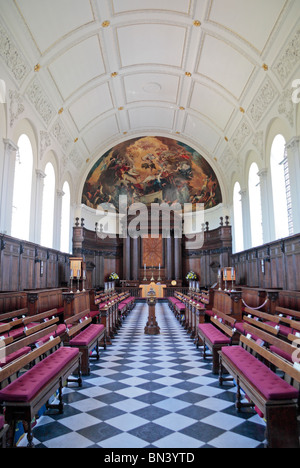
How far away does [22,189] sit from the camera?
40.8ft

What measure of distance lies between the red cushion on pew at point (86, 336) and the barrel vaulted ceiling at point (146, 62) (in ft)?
28.0

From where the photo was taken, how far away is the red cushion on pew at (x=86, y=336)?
5.18 m

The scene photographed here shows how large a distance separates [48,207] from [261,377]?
45.8 ft

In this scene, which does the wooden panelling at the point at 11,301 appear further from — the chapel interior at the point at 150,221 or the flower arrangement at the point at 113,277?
the flower arrangement at the point at 113,277

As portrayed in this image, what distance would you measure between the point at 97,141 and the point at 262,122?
10.3m

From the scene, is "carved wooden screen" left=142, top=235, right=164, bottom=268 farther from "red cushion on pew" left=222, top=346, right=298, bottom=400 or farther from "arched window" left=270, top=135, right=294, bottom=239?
"red cushion on pew" left=222, top=346, right=298, bottom=400

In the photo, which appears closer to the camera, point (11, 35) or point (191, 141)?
point (11, 35)

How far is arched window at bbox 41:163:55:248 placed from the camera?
15.1 metres

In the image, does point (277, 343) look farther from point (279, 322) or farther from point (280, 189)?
point (280, 189)

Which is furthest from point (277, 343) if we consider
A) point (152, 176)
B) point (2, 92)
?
point (152, 176)

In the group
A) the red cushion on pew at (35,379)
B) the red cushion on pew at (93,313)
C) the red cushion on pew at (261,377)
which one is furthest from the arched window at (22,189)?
the red cushion on pew at (261,377)

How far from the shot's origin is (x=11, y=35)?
31.4 feet

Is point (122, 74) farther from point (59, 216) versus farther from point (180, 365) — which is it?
point (180, 365)
